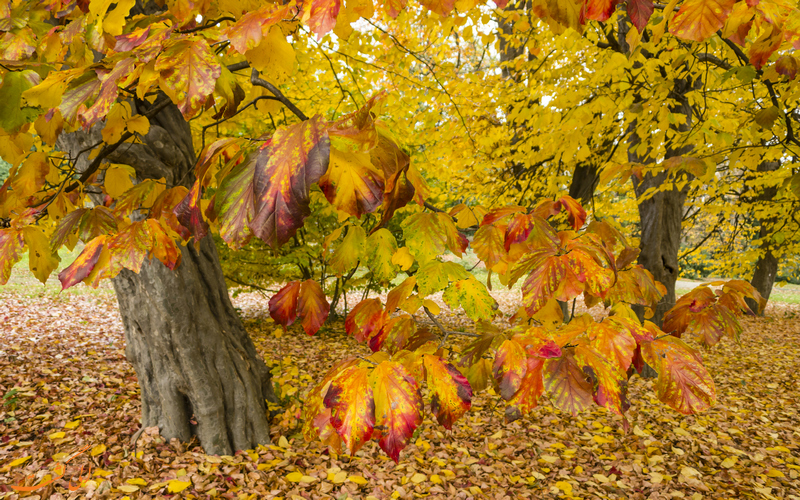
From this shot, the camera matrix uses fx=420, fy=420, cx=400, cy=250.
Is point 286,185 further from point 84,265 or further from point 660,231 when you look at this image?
point 660,231

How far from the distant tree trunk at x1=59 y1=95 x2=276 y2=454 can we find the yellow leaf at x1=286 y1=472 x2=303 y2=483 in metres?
0.46

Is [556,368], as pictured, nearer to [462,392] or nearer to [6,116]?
[462,392]

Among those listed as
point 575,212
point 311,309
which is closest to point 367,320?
point 311,309

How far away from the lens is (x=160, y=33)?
984 millimetres

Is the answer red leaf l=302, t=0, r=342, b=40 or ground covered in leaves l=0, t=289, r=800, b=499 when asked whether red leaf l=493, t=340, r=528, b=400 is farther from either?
ground covered in leaves l=0, t=289, r=800, b=499

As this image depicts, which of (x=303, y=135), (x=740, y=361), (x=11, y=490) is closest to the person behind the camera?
(x=303, y=135)

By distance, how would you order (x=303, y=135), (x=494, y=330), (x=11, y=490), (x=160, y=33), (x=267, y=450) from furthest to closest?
1. (x=267, y=450)
2. (x=11, y=490)
3. (x=494, y=330)
4. (x=160, y=33)
5. (x=303, y=135)

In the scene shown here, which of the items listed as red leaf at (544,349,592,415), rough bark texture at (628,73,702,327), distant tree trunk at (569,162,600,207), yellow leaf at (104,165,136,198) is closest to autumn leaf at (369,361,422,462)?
red leaf at (544,349,592,415)

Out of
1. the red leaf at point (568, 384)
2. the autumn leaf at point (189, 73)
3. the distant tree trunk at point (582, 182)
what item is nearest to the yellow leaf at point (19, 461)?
the autumn leaf at point (189, 73)

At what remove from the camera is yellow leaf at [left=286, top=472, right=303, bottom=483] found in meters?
2.72

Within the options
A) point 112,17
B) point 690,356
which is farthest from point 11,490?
point 690,356

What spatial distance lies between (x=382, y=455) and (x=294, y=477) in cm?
68

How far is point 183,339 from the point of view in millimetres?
2797

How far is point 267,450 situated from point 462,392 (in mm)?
2496
